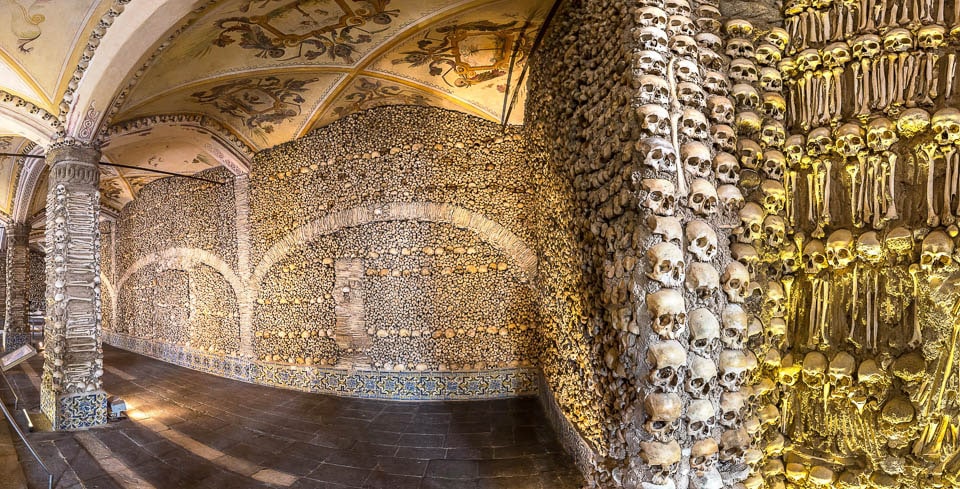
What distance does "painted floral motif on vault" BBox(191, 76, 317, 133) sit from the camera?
4.81 metres

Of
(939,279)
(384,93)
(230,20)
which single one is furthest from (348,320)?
(939,279)

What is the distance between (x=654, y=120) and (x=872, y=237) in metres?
1.00

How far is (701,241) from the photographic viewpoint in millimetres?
1704

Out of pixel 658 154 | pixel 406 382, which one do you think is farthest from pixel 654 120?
pixel 406 382

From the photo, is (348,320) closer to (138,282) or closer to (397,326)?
(397,326)

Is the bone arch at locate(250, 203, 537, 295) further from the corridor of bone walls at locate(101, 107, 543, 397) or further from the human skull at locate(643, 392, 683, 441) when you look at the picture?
the human skull at locate(643, 392, 683, 441)

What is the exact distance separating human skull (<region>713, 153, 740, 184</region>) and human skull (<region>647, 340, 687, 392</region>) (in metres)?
0.81

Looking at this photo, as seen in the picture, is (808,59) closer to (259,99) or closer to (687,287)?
(687,287)

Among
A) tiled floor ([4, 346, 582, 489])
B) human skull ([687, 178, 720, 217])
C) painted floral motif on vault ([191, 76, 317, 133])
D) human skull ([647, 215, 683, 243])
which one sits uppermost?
painted floral motif on vault ([191, 76, 317, 133])

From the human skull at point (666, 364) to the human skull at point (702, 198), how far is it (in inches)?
23.2

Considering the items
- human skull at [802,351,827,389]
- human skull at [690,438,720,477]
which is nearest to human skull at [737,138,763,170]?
human skull at [802,351,827,389]

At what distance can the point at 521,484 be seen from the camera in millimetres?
3039

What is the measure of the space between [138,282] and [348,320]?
699 centimetres

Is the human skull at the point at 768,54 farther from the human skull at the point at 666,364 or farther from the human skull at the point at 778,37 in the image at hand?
the human skull at the point at 666,364
